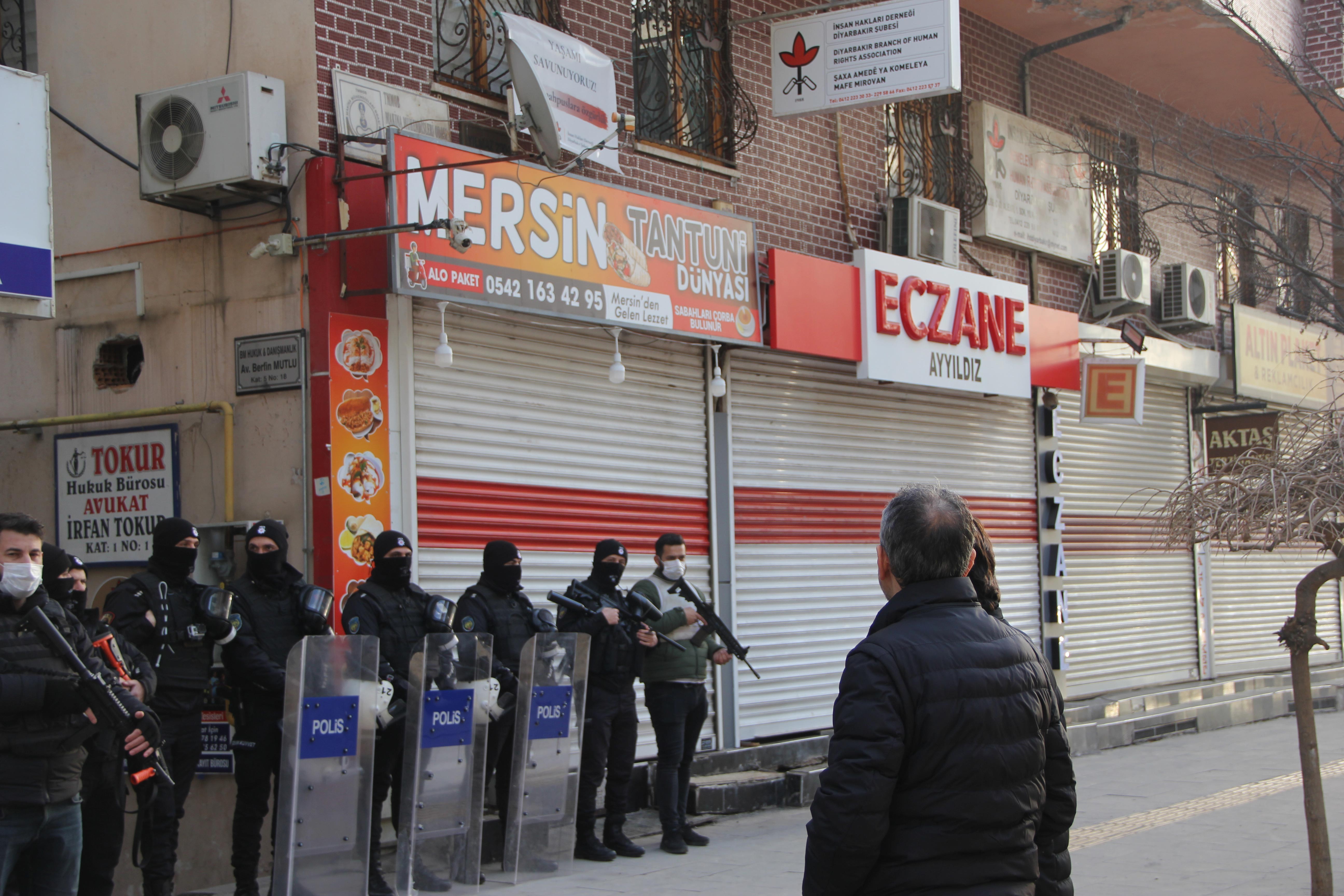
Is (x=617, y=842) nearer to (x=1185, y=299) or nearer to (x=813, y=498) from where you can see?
(x=813, y=498)

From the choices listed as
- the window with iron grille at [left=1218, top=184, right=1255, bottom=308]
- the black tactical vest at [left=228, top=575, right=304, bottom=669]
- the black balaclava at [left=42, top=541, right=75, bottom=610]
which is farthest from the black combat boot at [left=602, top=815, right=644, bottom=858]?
the window with iron grille at [left=1218, top=184, right=1255, bottom=308]

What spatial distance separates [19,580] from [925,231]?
10.2m

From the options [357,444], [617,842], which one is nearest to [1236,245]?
[617,842]

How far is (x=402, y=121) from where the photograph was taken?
354 inches

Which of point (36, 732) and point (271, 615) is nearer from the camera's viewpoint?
point (36, 732)

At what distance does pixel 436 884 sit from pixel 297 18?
5.24 metres

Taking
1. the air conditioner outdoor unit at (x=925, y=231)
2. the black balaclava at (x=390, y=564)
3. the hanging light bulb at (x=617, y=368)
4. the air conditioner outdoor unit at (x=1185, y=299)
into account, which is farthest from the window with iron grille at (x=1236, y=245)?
the black balaclava at (x=390, y=564)

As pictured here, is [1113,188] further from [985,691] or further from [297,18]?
[985,691]

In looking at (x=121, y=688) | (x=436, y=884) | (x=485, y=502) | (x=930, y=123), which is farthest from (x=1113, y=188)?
(x=121, y=688)

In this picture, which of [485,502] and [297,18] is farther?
[485,502]

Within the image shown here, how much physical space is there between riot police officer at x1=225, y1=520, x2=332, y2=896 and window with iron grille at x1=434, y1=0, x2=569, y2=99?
380 centimetres

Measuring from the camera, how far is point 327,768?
272 inches

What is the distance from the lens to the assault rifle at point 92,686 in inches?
195

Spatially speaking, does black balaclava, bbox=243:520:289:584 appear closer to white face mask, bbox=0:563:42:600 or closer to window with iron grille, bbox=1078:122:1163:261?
white face mask, bbox=0:563:42:600
